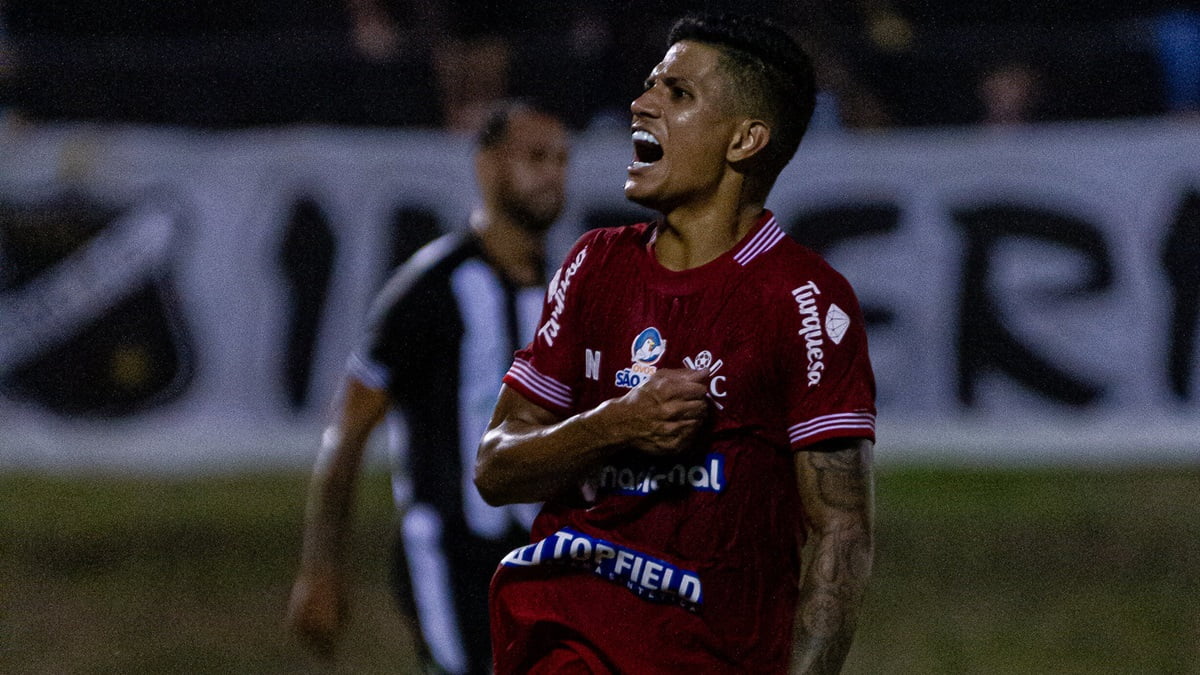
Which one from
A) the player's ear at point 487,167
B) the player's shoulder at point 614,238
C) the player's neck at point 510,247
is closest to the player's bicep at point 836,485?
the player's shoulder at point 614,238

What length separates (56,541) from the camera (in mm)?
8969

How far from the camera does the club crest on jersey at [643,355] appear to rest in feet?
10.2

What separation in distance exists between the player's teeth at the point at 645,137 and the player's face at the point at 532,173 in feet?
6.43

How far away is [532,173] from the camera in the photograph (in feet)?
17.1

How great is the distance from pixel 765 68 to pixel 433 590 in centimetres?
223

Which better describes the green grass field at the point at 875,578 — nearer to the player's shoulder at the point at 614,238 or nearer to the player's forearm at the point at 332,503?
the player's forearm at the point at 332,503

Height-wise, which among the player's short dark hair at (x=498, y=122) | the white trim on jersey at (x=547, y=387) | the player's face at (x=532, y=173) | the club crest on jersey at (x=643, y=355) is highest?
the player's short dark hair at (x=498, y=122)

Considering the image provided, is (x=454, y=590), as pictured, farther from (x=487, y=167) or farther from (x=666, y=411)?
(x=666, y=411)

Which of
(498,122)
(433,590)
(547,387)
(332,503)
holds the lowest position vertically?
(433,590)

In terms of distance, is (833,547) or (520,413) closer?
(833,547)

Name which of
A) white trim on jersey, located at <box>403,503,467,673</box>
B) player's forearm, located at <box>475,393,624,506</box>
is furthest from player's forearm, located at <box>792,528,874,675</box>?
white trim on jersey, located at <box>403,503,467,673</box>

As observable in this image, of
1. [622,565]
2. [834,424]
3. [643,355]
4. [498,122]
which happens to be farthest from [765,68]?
[498,122]

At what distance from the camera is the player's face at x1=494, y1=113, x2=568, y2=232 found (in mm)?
5184

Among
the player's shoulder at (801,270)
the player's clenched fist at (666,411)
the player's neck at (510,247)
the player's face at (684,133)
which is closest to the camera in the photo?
the player's clenched fist at (666,411)
